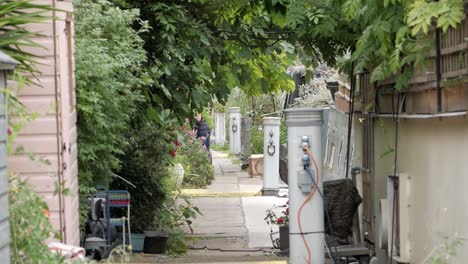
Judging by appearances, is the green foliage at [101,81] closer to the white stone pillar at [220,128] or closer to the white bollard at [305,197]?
the white bollard at [305,197]

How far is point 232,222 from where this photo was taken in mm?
18047

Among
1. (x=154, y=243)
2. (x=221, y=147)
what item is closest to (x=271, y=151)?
(x=154, y=243)

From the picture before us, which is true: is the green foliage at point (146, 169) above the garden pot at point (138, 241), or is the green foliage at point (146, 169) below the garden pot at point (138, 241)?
above

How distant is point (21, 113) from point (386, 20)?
3.93 metres

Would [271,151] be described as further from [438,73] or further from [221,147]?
[221,147]

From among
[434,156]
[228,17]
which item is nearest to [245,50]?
[228,17]

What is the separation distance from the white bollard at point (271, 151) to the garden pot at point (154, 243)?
7.60m

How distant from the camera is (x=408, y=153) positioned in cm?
974

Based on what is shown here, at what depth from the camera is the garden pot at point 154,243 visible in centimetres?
1332

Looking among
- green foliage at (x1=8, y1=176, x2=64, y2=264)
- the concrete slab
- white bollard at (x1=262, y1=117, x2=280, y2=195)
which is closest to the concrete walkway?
the concrete slab

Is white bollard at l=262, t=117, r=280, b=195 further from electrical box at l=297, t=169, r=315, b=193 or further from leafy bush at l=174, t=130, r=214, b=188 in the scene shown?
electrical box at l=297, t=169, r=315, b=193

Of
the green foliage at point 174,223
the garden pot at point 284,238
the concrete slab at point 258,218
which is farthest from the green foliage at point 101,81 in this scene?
the concrete slab at point 258,218

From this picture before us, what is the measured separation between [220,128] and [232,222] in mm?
20790

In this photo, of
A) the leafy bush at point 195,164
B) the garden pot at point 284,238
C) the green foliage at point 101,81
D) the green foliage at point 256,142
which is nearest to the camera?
the green foliage at point 101,81
